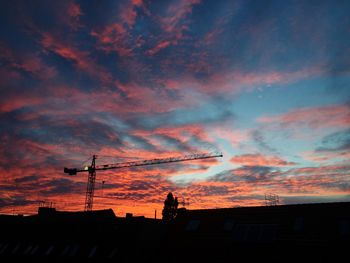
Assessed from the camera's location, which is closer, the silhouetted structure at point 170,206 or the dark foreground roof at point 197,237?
the dark foreground roof at point 197,237

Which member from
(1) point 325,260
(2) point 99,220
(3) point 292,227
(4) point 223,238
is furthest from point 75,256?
(1) point 325,260

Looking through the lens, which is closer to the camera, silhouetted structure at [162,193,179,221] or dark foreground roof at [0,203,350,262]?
dark foreground roof at [0,203,350,262]

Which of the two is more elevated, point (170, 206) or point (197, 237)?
point (170, 206)

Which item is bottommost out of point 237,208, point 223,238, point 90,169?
point 223,238

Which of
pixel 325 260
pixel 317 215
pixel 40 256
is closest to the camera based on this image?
pixel 325 260

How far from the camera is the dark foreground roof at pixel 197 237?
98.0ft

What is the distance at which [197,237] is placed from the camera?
3600 cm

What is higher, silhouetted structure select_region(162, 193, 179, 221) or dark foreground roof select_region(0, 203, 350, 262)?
silhouetted structure select_region(162, 193, 179, 221)

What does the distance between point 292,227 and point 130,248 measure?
62.3 feet

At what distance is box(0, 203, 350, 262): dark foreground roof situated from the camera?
29.9 meters

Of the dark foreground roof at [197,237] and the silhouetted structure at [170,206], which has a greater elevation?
the silhouetted structure at [170,206]

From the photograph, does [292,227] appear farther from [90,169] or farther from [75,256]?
[90,169]

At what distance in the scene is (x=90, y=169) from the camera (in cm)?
13400

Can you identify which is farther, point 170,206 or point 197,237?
point 170,206
